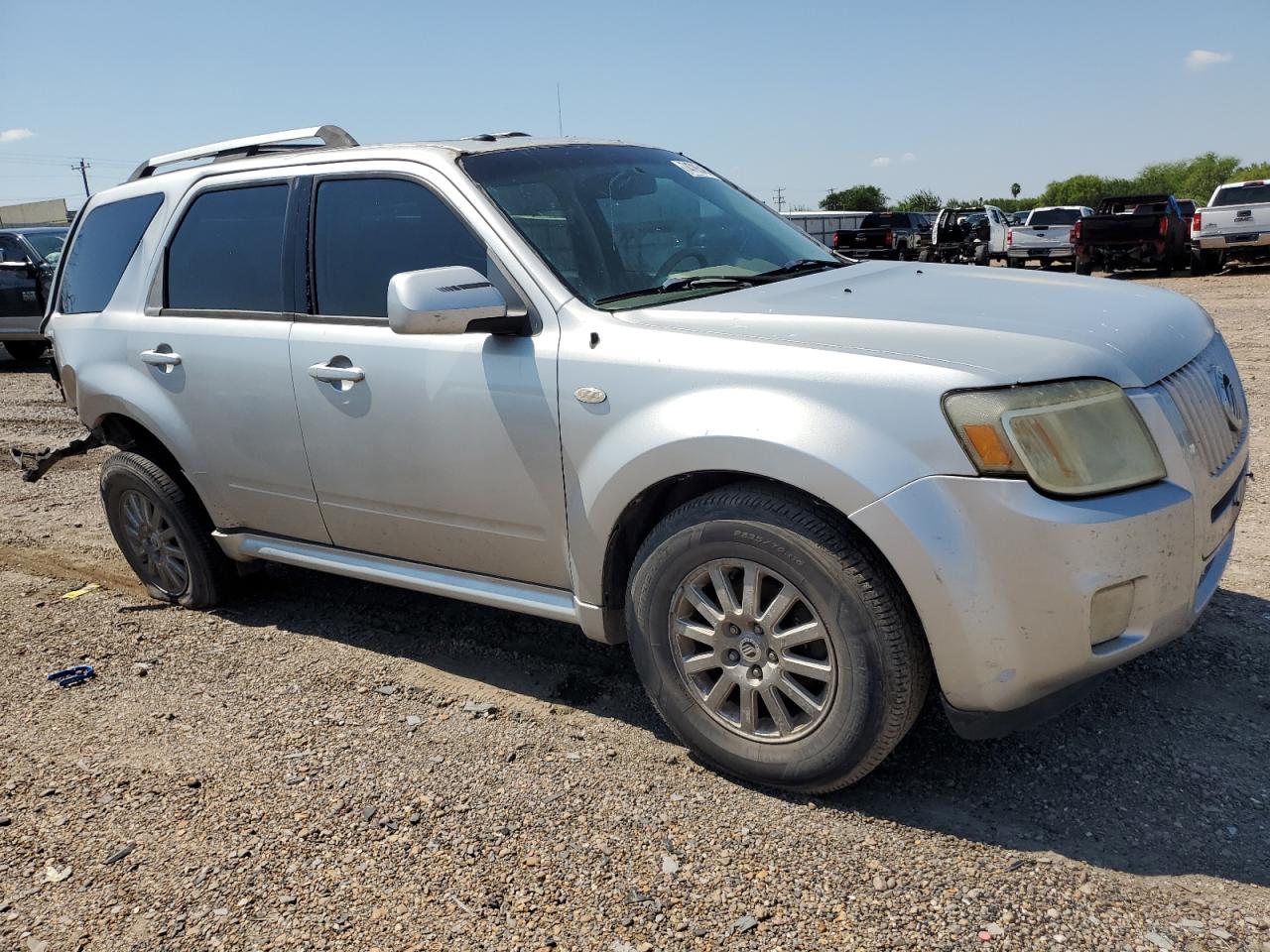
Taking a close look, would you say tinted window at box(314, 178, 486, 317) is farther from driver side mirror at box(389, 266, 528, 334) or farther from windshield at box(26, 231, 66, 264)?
windshield at box(26, 231, 66, 264)

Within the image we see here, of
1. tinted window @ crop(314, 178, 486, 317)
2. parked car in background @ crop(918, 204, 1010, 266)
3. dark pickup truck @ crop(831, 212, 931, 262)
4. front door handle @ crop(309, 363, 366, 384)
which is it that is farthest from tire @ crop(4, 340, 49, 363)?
parked car in background @ crop(918, 204, 1010, 266)

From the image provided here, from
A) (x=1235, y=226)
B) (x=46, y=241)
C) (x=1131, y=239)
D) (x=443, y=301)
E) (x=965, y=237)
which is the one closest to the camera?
(x=443, y=301)

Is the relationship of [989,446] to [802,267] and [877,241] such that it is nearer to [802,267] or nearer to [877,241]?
[802,267]

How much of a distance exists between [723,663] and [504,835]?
2.53ft

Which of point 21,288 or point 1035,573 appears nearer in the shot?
point 1035,573

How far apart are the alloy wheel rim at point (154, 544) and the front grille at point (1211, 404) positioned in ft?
13.1

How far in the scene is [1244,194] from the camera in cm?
2117

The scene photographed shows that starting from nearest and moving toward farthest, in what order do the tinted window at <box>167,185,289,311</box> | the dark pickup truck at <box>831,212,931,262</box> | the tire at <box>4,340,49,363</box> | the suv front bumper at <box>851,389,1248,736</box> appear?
the suv front bumper at <box>851,389,1248,736</box> → the tinted window at <box>167,185,289,311</box> → the tire at <box>4,340,49,363</box> → the dark pickup truck at <box>831,212,931,262</box>

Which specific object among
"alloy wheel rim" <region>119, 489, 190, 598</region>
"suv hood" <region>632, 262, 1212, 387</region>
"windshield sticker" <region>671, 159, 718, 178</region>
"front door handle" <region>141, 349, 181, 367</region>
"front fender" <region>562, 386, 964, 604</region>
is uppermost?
"windshield sticker" <region>671, 159, 718, 178</region>

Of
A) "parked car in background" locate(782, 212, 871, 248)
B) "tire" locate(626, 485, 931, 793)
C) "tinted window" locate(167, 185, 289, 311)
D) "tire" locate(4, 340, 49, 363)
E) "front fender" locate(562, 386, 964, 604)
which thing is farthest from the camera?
"parked car in background" locate(782, 212, 871, 248)

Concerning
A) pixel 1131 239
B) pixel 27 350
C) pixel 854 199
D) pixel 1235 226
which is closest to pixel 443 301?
pixel 27 350

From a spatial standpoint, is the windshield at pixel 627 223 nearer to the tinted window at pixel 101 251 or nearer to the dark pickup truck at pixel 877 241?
the tinted window at pixel 101 251

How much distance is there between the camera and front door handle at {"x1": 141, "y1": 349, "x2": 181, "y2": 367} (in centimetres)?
428

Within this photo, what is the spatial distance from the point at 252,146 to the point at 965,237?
25453mm
